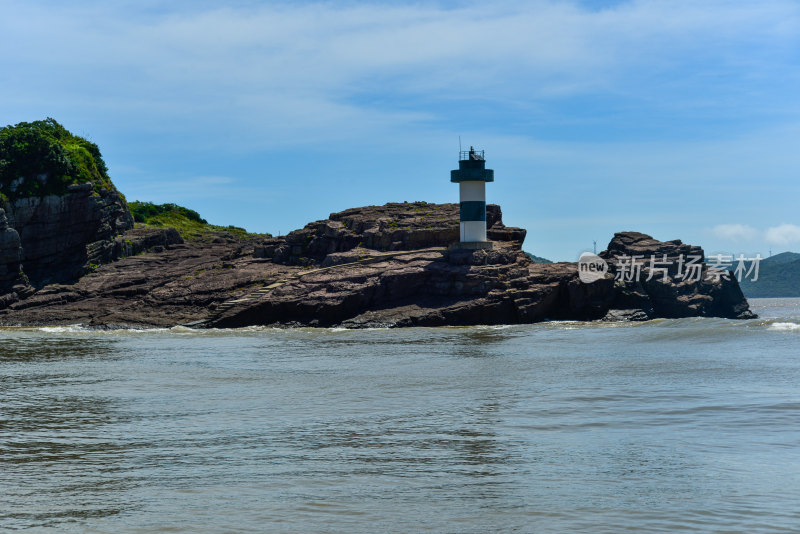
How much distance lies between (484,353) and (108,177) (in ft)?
199

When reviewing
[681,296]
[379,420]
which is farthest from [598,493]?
[681,296]

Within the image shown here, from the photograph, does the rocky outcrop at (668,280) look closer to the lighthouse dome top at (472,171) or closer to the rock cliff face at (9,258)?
the lighthouse dome top at (472,171)

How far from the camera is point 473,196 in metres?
67.3

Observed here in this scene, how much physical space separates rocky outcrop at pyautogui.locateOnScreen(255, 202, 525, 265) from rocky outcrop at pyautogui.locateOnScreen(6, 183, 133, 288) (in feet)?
48.8

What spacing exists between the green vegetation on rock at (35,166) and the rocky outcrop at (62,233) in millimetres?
789

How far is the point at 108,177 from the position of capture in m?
84.6

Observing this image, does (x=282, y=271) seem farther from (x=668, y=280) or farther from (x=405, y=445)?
(x=405, y=445)

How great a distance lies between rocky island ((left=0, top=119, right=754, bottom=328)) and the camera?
59812 millimetres

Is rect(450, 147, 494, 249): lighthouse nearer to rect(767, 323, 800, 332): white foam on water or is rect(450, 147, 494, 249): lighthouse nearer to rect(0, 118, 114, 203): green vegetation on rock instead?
rect(767, 323, 800, 332): white foam on water

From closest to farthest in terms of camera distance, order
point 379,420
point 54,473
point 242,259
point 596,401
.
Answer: point 54,473, point 379,420, point 596,401, point 242,259

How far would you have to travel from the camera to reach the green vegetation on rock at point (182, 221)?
3907 inches

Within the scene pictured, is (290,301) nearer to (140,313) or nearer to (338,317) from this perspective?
(338,317)

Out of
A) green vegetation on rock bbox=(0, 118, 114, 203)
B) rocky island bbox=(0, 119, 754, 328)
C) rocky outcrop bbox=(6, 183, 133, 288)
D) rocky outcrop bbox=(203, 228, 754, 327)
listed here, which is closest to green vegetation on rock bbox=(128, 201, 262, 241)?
rocky island bbox=(0, 119, 754, 328)

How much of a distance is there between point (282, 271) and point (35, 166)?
2437 centimetres
